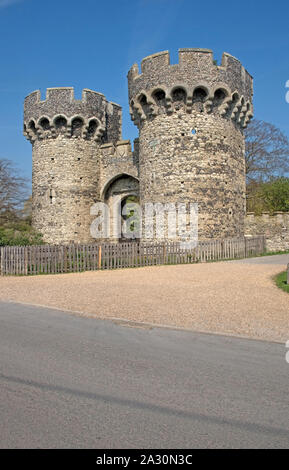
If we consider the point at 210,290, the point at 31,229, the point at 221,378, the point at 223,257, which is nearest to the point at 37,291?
the point at 210,290

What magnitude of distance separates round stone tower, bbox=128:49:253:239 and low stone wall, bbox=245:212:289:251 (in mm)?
3275

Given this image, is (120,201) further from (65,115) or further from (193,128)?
(193,128)

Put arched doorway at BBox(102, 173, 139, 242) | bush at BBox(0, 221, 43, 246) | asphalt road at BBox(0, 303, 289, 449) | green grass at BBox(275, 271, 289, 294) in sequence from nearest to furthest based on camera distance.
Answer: asphalt road at BBox(0, 303, 289, 449) < green grass at BBox(275, 271, 289, 294) < bush at BBox(0, 221, 43, 246) < arched doorway at BBox(102, 173, 139, 242)

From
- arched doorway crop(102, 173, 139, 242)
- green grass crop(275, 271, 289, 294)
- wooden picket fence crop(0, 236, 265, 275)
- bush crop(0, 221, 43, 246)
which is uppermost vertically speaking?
arched doorway crop(102, 173, 139, 242)

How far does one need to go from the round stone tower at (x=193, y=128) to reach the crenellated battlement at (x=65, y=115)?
494 cm

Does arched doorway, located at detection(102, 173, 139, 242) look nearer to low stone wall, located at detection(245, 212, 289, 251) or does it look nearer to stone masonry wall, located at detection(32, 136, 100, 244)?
stone masonry wall, located at detection(32, 136, 100, 244)

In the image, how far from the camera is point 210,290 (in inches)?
366

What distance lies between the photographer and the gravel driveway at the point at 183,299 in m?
6.23

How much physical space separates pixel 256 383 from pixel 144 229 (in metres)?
17.1

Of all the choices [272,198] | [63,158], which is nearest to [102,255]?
[63,158]

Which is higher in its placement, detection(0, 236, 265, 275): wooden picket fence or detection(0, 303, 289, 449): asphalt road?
detection(0, 236, 265, 275): wooden picket fence

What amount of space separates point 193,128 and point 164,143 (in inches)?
64.7

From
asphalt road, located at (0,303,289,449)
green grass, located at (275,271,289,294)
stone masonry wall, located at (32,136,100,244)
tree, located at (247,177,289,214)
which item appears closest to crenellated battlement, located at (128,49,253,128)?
stone masonry wall, located at (32,136,100,244)

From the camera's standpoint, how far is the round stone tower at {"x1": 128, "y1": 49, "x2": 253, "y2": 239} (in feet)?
62.3
